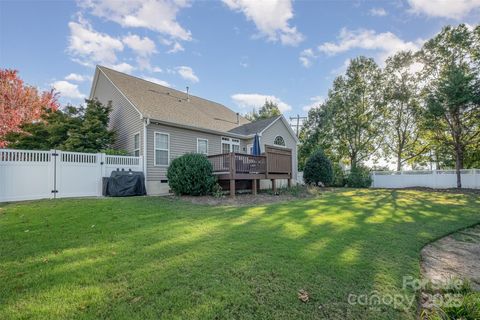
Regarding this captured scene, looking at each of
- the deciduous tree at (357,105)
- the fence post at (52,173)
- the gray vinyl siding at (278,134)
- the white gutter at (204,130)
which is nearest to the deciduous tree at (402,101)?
the deciduous tree at (357,105)

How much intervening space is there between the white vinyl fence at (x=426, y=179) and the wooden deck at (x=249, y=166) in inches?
432

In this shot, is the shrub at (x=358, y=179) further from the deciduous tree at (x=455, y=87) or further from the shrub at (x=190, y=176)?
the shrub at (x=190, y=176)

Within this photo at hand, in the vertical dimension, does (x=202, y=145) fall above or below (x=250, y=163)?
above

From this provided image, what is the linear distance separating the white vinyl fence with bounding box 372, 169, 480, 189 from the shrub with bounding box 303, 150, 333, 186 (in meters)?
5.94

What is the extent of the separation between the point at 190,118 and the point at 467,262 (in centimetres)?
Result: 1212

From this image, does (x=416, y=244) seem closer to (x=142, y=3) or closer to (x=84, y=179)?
(x=84, y=179)

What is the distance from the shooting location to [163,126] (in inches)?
465

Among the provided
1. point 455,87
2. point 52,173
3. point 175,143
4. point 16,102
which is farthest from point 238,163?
point 16,102

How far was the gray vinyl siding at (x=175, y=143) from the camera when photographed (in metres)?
11.3

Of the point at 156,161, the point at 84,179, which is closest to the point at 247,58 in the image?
the point at 156,161

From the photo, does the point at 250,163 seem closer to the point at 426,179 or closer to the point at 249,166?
the point at 249,166

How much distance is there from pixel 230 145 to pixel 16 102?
51.8ft

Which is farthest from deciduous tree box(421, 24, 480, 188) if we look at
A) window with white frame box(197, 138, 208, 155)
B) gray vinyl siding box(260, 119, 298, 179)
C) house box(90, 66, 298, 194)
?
window with white frame box(197, 138, 208, 155)

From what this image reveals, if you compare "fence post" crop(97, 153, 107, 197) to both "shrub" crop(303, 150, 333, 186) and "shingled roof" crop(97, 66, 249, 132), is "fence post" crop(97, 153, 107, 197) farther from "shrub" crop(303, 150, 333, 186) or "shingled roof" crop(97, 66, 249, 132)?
"shrub" crop(303, 150, 333, 186)
